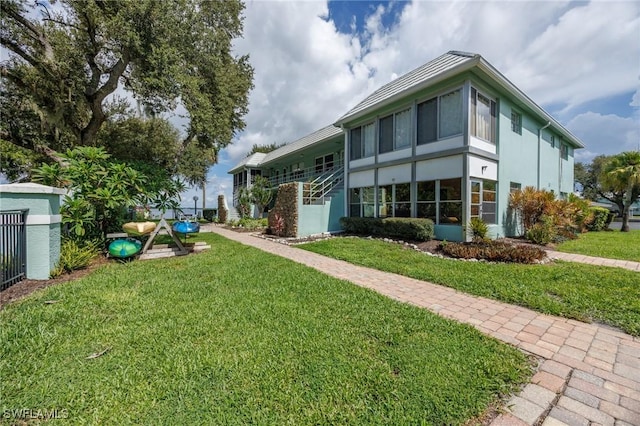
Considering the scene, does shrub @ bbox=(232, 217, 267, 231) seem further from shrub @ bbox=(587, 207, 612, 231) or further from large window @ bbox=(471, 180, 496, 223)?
shrub @ bbox=(587, 207, 612, 231)

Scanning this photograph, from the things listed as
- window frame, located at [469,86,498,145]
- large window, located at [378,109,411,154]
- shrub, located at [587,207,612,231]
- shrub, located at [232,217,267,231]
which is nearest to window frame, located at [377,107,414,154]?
large window, located at [378,109,411,154]

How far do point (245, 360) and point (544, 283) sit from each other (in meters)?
5.86

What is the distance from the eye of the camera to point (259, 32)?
13.3 meters

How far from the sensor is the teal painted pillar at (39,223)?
5.05 meters

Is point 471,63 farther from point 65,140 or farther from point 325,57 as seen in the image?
point 65,140

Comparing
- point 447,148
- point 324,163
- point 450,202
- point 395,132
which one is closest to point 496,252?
point 450,202

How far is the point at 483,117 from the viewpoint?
10.3 metres

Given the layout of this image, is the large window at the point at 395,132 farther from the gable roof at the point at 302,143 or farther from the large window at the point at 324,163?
the large window at the point at 324,163

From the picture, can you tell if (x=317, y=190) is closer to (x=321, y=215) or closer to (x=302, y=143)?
(x=321, y=215)

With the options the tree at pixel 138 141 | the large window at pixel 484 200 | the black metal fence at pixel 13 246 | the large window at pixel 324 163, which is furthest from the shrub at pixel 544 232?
the tree at pixel 138 141

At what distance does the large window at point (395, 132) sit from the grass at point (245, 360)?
29.6 feet

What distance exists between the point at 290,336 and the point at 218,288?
2.42m

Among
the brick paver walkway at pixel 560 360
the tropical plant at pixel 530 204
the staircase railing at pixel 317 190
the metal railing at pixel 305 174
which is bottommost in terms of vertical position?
the brick paver walkway at pixel 560 360

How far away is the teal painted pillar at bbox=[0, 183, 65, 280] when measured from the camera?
16.6 ft
